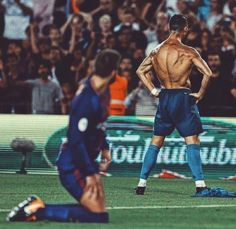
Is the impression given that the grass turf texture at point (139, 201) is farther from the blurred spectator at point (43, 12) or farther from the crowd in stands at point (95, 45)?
the blurred spectator at point (43, 12)

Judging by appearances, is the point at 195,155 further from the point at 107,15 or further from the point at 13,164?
the point at 107,15

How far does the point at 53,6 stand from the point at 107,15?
1410 mm

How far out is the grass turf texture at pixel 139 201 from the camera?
377 inches

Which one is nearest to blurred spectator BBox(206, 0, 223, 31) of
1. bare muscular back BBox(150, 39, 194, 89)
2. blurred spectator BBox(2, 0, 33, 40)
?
blurred spectator BBox(2, 0, 33, 40)

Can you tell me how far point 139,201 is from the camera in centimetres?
1237

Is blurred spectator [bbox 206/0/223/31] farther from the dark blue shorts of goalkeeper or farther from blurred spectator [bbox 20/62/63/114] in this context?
the dark blue shorts of goalkeeper

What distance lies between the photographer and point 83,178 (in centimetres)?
936

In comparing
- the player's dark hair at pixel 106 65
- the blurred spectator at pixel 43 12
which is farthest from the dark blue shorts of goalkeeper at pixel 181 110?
the blurred spectator at pixel 43 12

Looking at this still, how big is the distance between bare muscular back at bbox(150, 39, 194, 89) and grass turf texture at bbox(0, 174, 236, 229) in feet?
5.08

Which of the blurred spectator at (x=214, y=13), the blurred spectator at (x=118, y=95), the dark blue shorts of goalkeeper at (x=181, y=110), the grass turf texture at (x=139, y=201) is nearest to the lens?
the grass turf texture at (x=139, y=201)

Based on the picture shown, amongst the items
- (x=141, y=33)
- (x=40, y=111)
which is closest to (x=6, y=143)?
(x=40, y=111)

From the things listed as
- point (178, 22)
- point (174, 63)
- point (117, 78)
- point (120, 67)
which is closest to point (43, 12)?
point (120, 67)

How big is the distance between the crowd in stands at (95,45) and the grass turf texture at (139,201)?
2575 millimetres

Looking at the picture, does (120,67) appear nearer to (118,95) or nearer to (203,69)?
(118,95)
